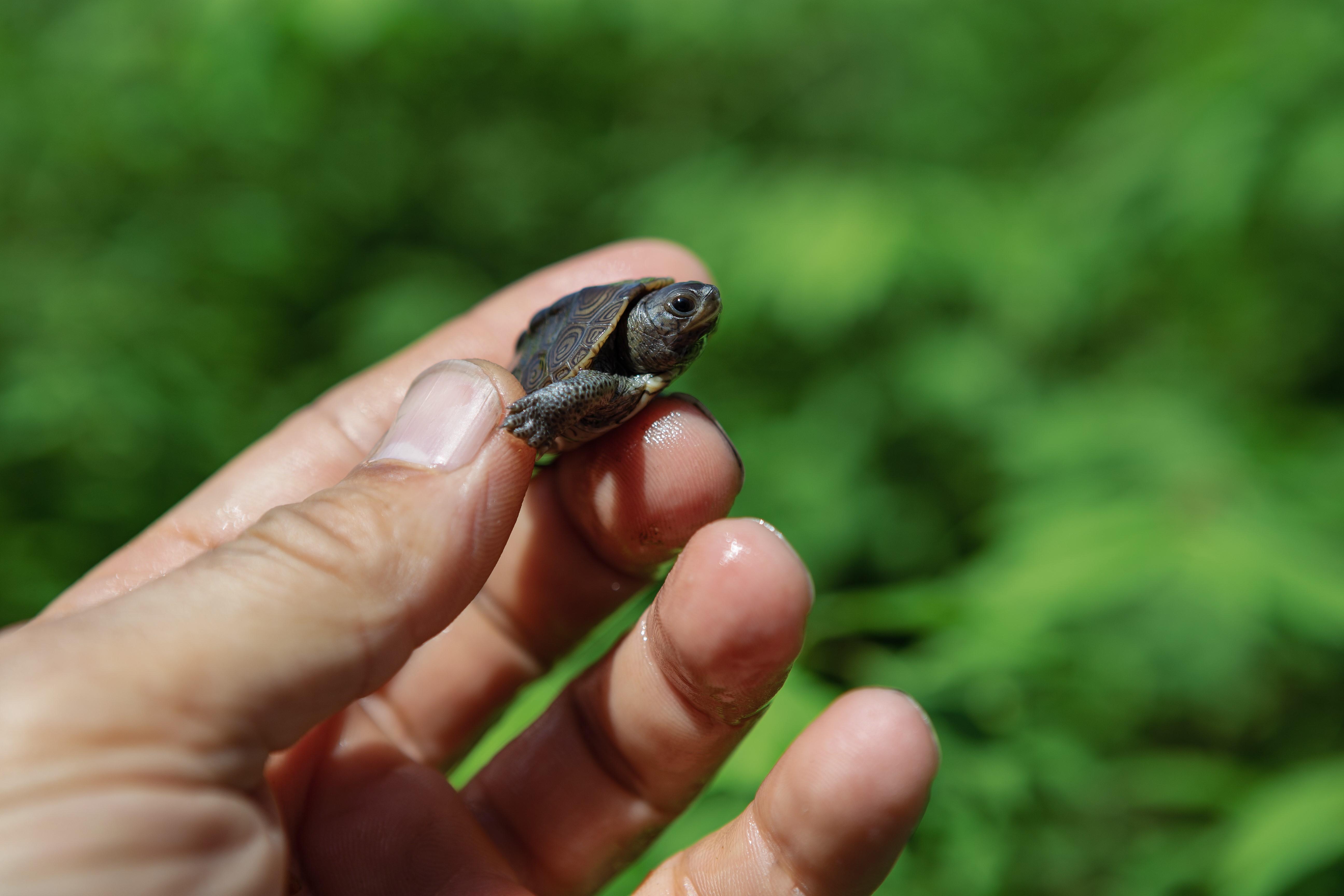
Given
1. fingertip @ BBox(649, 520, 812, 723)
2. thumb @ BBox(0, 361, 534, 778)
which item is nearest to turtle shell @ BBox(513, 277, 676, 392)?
thumb @ BBox(0, 361, 534, 778)

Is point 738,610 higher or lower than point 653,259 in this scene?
lower

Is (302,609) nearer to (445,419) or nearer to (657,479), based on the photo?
(445,419)

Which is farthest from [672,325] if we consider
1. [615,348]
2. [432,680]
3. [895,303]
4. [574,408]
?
[895,303]

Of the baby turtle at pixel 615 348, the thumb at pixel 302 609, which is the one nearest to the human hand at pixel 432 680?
the thumb at pixel 302 609

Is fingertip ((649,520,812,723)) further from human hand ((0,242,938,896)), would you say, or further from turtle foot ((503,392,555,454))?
turtle foot ((503,392,555,454))

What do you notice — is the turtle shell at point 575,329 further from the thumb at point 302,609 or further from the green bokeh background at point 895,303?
the green bokeh background at point 895,303

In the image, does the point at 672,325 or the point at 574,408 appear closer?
the point at 574,408

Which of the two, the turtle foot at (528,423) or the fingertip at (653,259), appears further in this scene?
the fingertip at (653,259)

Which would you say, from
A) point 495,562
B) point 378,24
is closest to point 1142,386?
point 495,562

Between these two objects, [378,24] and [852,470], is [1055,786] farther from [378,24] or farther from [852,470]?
[378,24]
